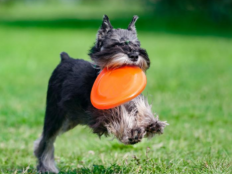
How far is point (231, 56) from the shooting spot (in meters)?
15.9

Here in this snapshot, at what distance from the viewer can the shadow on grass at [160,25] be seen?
84.1 feet

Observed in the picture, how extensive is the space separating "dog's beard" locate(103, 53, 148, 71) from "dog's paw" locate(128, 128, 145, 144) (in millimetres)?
661

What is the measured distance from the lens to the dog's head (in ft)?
13.9

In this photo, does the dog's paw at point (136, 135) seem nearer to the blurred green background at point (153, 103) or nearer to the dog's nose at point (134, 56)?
the blurred green background at point (153, 103)

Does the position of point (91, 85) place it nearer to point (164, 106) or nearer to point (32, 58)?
point (164, 106)

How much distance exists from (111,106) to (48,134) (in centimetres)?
152

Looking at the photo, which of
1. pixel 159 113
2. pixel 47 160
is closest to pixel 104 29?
pixel 47 160

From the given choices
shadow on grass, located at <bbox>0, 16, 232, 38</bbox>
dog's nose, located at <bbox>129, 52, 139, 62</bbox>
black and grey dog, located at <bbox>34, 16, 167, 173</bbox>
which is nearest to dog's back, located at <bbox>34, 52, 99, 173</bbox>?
black and grey dog, located at <bbox>34, 16, 167, 173</bbox>

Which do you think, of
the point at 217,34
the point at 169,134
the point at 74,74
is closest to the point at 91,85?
the point at 74,74

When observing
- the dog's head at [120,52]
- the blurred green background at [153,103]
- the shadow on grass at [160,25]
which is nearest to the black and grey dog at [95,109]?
the dog's head at [120,52]

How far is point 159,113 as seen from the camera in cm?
827

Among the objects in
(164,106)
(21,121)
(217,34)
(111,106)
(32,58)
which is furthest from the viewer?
(217,34)

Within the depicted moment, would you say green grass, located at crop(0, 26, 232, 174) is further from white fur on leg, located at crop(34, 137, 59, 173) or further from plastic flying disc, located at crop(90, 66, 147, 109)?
plastic flying disc, located at crop(90, 66, 147, 109)

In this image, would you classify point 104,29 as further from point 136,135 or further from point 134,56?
point 136,135
